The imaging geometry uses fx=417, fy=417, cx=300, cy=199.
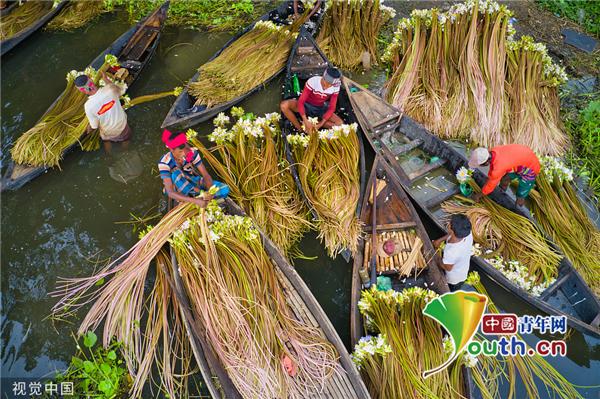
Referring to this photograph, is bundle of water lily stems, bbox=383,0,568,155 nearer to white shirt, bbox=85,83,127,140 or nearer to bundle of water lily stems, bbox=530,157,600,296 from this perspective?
bundle of water lily stems, bbox=530,157,600,296

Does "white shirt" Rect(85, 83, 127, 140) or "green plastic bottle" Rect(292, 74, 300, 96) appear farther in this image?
"green plastic bottle" Rect(292, 74, 300, 96)

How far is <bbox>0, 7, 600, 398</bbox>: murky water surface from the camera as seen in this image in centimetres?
458

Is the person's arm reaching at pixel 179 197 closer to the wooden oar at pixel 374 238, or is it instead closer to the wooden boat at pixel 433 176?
the wooden oar at pixel 374 238

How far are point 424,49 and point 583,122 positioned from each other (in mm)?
2624

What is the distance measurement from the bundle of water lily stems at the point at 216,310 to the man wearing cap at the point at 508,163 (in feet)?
8.55

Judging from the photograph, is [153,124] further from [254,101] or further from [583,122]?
[583,122]

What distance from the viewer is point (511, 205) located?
16.4 ft

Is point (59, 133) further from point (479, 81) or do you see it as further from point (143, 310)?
point (479, 81)

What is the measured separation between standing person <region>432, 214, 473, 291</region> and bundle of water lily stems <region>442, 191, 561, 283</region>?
58 cm

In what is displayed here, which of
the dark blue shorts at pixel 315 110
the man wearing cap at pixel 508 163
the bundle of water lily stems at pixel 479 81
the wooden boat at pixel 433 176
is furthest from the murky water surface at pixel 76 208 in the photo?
the man wearing cap at pixel 508 163

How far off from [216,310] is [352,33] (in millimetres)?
5335

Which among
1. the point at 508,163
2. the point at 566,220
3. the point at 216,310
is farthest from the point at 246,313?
the point at 566,220

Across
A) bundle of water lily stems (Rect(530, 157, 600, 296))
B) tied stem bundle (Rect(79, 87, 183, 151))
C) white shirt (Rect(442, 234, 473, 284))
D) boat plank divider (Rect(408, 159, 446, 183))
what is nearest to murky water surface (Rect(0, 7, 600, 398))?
tied stem bundle (Rect(79, 87, 183, 151))

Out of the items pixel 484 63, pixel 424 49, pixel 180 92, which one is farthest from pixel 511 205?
pixel 180 92
